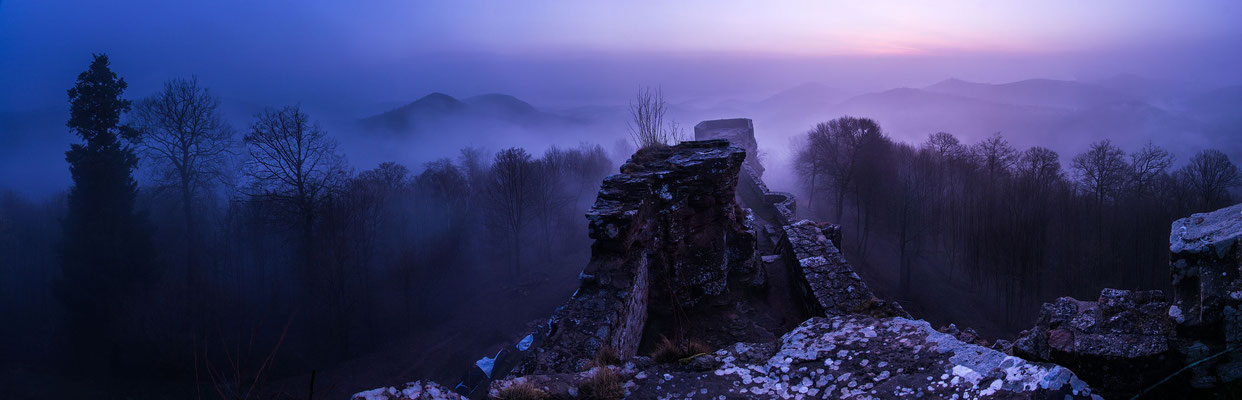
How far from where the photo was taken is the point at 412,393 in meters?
3.39

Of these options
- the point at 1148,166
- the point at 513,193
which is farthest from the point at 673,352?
the point at 1148,166

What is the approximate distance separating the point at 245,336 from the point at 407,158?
274 ft

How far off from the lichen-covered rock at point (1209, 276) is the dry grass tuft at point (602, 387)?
14.9 feet

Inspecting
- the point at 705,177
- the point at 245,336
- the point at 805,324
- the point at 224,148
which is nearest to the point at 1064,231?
the point at 705,177

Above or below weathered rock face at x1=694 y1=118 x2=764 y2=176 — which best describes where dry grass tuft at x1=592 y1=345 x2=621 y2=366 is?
below

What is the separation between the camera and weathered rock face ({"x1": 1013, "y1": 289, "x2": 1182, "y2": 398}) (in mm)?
3949

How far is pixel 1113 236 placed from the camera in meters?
14.2

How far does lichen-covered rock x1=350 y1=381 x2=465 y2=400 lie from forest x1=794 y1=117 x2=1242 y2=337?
16.6 m

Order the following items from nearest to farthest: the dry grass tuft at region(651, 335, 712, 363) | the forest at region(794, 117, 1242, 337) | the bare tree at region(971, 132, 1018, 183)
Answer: the dry grass tuft at region(651, 335, 712, 363) → the forest at region(794, 117, 1242, 337) → the bare tree at region(971, 132, 1018, 183)

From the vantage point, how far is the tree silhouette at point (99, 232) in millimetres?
18000

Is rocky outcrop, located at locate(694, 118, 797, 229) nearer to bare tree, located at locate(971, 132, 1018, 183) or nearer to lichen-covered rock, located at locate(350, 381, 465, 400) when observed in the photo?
bare tree, located at locate(971, 132, 1018, 183)

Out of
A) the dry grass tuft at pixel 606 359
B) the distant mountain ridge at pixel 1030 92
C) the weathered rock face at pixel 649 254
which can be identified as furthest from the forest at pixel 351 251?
the distant mountain ridge at pixel 1030 92

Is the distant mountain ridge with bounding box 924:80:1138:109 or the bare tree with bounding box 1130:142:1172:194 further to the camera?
the distant mountain ridge with bounding box 924:80:1138:109

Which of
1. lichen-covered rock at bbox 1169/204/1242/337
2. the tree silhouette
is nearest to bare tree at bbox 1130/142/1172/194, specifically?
lichen-covered rock at bbox 1169/204/1242/337
